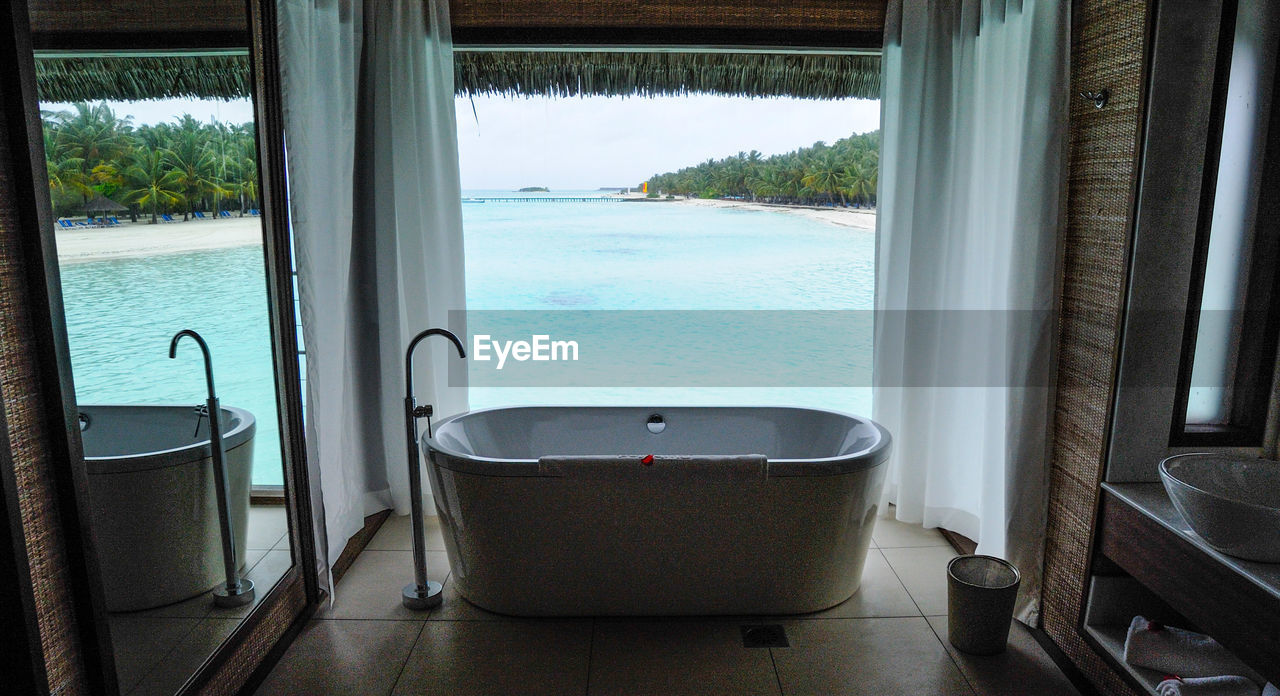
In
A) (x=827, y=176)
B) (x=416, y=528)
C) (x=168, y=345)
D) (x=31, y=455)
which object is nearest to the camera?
(x=31, y=455)

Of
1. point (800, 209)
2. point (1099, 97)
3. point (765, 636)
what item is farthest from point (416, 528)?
point (800, 209)

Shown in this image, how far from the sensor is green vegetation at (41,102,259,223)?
1.37 metres

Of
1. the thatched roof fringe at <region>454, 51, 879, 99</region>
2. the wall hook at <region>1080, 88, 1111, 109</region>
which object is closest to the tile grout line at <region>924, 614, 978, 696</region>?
the wall hook at <region>1080, 88, 1111, 109</region>

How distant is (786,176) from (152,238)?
512 centimetres

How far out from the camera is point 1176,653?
190cm

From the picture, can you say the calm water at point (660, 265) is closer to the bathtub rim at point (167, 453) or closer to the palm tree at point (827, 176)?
the palm tree at point (827, 176)

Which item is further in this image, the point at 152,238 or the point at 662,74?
the point at 662,74

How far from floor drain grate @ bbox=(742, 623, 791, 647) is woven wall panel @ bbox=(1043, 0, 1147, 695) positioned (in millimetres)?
800

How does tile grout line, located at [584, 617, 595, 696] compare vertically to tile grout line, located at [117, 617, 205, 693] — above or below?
below

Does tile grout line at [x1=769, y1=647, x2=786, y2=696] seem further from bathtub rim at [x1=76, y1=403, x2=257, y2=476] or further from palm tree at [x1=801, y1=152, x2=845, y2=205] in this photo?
palm tree at [x1=801, y1=152, x2=845, y2=205]

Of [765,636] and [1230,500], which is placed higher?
[1230,500]

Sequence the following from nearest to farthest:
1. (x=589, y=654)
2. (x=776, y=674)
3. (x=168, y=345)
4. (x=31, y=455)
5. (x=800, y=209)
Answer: (x=31, y=455)
(x=168, y=345)
(x=776, y=674)
(x=589, y=654)
(x=800, y=209)

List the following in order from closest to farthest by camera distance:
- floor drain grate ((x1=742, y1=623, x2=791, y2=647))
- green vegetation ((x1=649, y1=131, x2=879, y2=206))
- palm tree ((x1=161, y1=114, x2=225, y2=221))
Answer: palm tree ((x1=161, y1=114, x2=225, y2=221)), floor drain grate ((x1=742, y1=623, x2=791, y2=647)), green vegetation ((x1=649, y1=131, x2=879, y2=206))

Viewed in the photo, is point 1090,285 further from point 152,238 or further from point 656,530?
point 152,238
